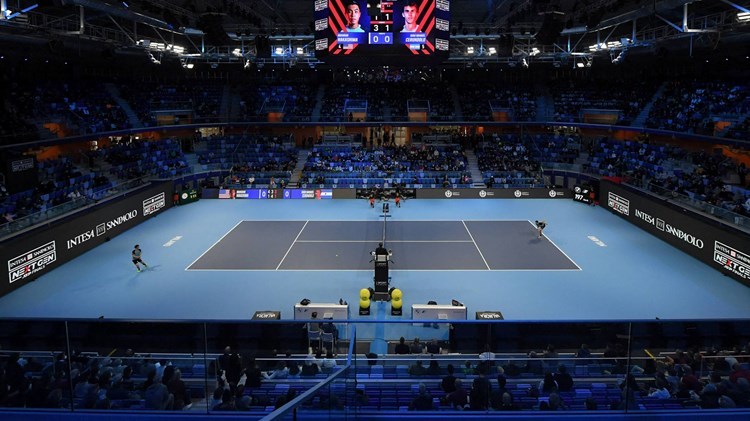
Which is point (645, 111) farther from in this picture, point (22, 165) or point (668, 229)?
point (22, 165)

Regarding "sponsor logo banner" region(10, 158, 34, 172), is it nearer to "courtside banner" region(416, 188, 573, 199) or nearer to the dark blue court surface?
the dark blue court surface

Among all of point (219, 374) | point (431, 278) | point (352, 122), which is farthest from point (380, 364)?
point (352, 122)

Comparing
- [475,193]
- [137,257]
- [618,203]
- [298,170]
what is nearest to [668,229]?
[618,203]

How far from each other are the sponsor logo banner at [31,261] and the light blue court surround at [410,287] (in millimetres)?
507

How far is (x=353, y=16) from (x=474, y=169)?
2086 centimetres

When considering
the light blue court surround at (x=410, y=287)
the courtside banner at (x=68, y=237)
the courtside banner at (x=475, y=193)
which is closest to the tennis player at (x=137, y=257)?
the light blue court surround at (x=410, y=287)

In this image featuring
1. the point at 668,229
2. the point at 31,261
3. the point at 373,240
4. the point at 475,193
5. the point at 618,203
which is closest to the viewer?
the point at 31,261

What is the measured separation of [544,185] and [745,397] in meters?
35.6

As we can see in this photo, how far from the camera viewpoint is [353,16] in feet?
94.1

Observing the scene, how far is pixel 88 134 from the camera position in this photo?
120 ft

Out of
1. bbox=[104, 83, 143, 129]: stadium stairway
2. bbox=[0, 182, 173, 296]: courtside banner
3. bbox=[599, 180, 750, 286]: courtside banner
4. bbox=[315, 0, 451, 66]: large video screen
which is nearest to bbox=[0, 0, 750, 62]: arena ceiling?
bbox=[315, 0, 451, 66]: large video screen

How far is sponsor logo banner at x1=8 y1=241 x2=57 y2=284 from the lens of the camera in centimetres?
1988

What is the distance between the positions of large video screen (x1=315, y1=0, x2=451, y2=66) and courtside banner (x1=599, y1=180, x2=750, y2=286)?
1461 centimetres

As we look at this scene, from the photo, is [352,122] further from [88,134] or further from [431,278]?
[431,278]
